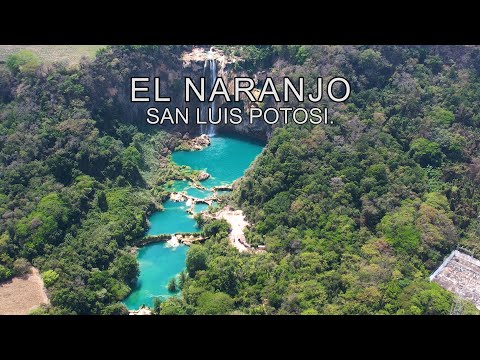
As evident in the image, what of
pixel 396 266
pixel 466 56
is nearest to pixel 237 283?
pixel 396 266

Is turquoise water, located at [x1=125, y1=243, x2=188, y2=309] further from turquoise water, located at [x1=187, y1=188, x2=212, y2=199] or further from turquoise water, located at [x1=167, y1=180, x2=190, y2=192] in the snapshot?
turquoise water, located at [x1=167, y1=180, x2=190, y2=192]

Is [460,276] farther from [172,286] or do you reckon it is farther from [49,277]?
[49,277]

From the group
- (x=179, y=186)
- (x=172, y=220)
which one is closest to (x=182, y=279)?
(x=172, y=220)

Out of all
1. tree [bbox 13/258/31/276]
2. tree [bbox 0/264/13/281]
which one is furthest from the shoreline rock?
tree [bbox 0/264/13/281]

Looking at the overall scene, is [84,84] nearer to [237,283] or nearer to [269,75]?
[269,75]

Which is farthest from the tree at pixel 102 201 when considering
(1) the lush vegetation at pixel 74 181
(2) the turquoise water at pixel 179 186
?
(2) the turquoise water at pixel 179 186

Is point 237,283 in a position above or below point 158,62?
below
